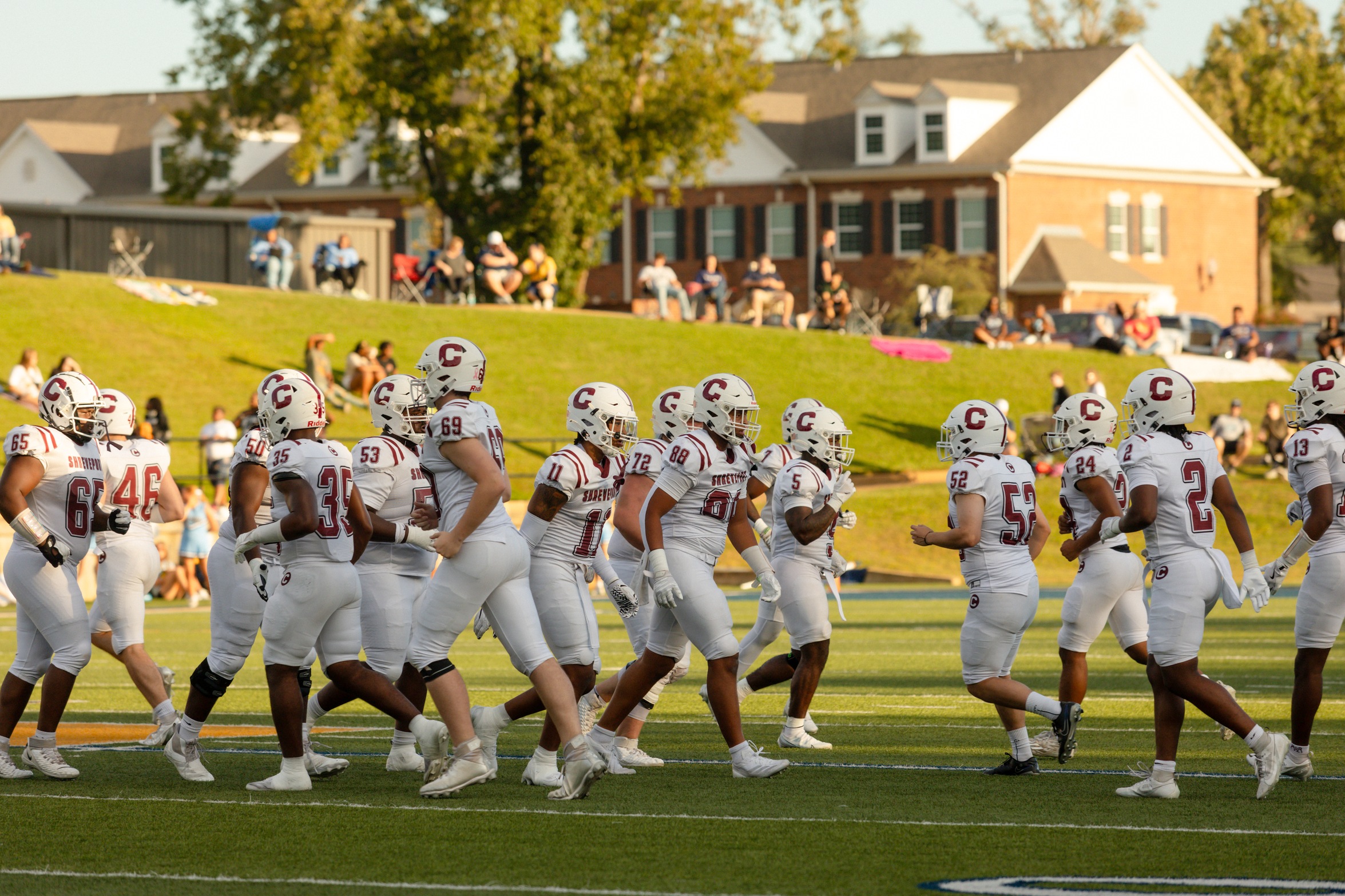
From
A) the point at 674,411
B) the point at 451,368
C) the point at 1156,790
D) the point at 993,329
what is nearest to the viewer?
the point at 1156,790

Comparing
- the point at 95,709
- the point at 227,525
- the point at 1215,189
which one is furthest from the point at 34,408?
the point at 1215,189

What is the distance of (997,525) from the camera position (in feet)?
31.1

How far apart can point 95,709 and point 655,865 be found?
678 centimetres

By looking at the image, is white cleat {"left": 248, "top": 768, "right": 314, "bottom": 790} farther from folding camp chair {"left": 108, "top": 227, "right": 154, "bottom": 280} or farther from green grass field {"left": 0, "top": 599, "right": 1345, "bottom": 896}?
folding camp chair {"left": 108, "top": 227, "right": 154, "bottom": 280}

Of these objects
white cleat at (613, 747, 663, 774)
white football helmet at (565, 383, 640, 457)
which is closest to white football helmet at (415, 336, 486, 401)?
white football helmet at (565, 383, 640, 457)

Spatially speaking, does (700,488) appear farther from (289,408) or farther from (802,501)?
(289,408)

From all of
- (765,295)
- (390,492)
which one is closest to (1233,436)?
(765,295)

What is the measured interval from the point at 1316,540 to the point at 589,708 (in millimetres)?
3649

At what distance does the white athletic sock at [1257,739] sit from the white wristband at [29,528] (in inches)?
218

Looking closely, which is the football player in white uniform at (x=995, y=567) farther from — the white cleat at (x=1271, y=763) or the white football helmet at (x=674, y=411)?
the white football helmet at (x=674, y=411)

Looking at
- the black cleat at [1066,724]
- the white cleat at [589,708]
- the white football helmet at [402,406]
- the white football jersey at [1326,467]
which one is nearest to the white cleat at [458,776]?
the white cleat at [589,708]

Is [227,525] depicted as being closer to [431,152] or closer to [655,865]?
[655,865]

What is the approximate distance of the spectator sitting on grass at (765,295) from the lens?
39.2 metres

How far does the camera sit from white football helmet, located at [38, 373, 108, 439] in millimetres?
9383
